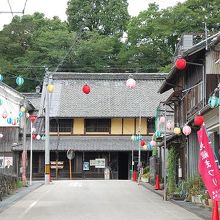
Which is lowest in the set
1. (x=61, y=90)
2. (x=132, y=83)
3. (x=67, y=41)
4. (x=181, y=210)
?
(x=181, y=210)

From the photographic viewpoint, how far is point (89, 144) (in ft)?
178

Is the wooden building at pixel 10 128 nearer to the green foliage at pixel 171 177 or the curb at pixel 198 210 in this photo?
the green foliage at pixel 171 177

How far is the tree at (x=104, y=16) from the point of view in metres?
74.8

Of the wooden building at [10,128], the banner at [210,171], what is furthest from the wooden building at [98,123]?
the banner at [210,171]

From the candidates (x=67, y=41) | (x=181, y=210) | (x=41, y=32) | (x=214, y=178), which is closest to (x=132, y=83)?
(x=181, y=210)

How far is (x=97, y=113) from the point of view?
5738cm

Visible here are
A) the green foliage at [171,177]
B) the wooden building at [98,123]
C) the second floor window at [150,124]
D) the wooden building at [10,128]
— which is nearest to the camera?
the green foliage at [171,177]

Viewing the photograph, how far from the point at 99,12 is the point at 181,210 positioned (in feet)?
190

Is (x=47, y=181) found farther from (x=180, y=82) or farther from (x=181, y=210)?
(x=181, y=210)

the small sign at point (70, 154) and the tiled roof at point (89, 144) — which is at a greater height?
the tiled roof at point (89, 144)

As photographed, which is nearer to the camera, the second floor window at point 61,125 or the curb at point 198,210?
the curb at point 198,210

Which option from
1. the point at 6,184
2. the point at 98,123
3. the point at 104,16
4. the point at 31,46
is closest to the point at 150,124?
the point at 98,123

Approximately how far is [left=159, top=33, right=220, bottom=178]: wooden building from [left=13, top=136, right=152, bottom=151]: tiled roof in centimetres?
1876

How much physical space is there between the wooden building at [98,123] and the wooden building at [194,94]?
67.1 ft
